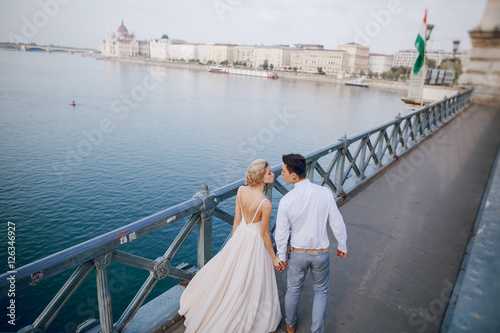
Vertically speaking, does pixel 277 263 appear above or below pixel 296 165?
below

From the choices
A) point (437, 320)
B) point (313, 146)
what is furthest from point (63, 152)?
point (437, 320)

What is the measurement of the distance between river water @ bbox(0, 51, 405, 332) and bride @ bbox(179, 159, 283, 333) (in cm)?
610

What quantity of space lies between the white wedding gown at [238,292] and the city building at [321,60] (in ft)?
498

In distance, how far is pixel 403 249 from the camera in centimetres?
476

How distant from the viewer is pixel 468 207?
6184 mm

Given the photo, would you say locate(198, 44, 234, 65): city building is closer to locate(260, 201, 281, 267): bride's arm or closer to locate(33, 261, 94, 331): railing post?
locate(260, 201, 281, 267): bride's arm

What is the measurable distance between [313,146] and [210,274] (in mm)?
22112

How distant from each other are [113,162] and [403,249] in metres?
17.0

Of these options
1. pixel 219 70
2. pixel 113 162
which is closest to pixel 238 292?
pixel 113 162

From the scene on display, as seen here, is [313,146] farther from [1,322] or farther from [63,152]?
[1,322]

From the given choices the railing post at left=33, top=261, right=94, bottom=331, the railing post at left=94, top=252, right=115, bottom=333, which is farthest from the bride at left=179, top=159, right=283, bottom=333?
the railing post at left=33, top=261, right=94, bottom=331

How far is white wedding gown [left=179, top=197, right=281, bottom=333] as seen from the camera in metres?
3.07

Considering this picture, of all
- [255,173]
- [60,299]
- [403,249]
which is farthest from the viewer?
[403,249]

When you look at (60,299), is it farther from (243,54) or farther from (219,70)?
(243,54)
